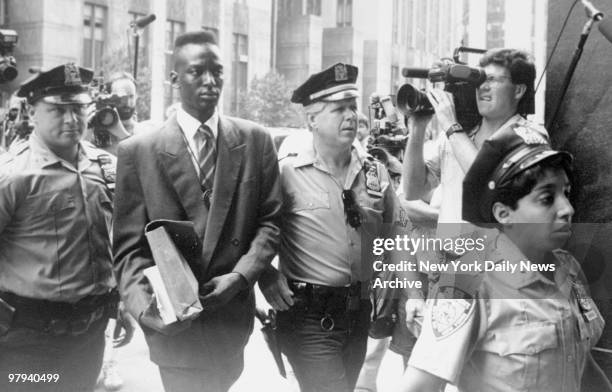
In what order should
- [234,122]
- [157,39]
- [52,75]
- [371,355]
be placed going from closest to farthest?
[234,122], [52,75], [371,355], [157,39]

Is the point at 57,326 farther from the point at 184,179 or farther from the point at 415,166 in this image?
the point at 415,166

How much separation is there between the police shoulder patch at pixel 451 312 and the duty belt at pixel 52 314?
177 cm

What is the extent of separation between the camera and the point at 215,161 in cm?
317

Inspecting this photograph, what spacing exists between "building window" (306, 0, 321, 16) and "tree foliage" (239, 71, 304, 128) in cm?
419

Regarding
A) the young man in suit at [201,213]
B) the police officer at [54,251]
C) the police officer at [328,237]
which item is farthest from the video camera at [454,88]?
the police officer at [54,251]

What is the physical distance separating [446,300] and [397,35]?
73.4ft

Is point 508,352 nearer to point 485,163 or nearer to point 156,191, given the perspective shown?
point 485,163

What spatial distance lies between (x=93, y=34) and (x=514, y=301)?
62.9ft

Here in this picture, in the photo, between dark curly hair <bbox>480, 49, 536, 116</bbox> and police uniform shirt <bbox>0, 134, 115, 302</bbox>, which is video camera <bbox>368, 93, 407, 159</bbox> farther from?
police uniform shirt <bbox>0, 134, 115, 302</bbox>

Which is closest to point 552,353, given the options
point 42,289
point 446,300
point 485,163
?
point 446,300

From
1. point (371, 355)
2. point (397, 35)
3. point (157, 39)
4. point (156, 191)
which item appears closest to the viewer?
point (156, 191)

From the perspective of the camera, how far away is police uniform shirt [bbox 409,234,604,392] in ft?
6.90

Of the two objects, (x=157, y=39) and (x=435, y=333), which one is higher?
(x=157, y=39)

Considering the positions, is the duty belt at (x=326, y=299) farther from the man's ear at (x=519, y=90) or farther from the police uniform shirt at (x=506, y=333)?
the police uniform shirt at (x=506, y=333)
